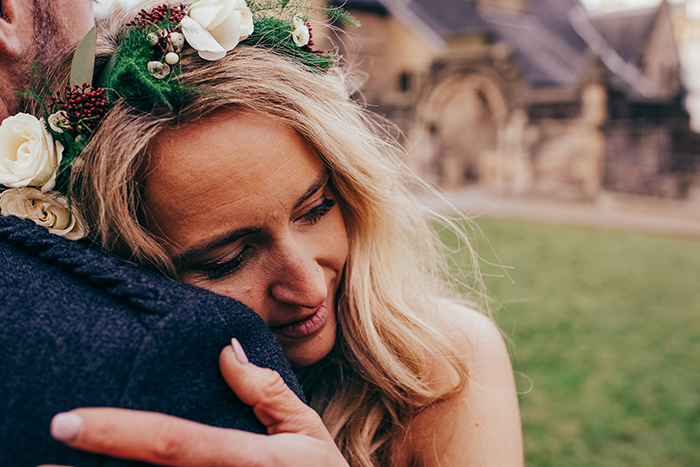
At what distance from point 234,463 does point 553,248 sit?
42.2 feet

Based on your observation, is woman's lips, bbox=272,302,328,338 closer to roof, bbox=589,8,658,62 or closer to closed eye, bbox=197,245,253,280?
closed eye, bbox=197,245,253,280

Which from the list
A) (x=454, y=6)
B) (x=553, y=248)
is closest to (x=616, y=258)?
(x=553, y=248)

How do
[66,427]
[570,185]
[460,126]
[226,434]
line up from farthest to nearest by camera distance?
[460,126]
[570,185]
[226,434]
[66,427]

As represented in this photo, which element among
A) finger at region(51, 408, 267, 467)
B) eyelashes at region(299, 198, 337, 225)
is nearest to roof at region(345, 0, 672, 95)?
eyelashes at region(299, 198, 337, 225)

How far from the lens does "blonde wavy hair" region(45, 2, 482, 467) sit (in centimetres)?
150

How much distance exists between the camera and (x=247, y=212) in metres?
1.48

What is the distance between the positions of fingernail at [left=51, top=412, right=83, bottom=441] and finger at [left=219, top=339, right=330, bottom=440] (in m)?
0.30

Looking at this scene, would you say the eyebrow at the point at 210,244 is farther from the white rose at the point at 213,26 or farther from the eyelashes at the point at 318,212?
the white rose at the point at 213,26

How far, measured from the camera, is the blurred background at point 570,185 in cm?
543

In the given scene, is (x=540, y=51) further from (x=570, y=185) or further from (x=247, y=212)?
(x=247, y=212)

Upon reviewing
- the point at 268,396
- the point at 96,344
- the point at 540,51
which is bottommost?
the point at 540,51

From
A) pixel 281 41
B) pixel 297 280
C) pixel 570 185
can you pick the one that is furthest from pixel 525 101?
pixel 297 280

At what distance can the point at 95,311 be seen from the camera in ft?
3.63

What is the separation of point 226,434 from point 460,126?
24697 mm
